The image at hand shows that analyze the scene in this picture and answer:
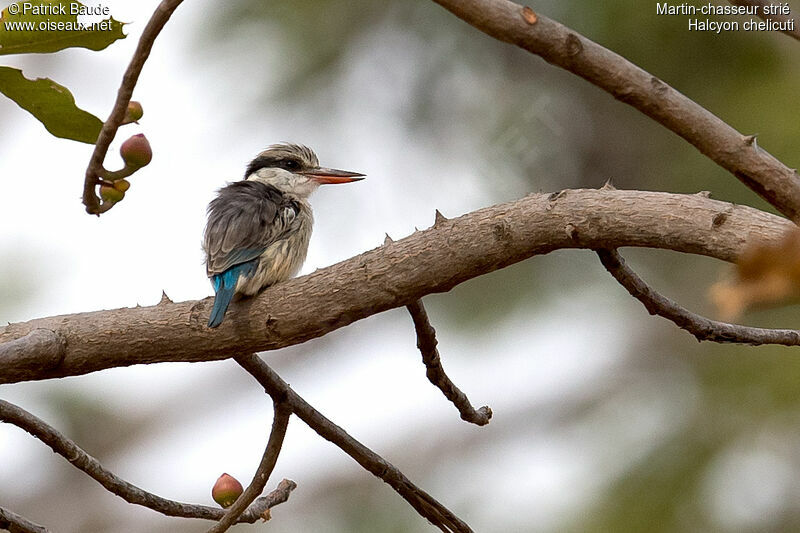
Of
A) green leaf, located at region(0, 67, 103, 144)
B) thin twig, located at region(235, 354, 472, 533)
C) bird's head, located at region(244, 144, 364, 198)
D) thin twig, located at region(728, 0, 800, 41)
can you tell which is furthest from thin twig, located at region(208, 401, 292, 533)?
bird's head, located at region(244, 144, 364, 198)

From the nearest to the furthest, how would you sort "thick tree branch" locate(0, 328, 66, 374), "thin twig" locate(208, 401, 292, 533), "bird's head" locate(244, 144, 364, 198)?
"thick tree branch" locate(0, 328, 66, 374), "thin twig" locate(208, 401, 292, 533), "bird's head" locate(244, 144, 364, 198)

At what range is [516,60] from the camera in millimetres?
5727

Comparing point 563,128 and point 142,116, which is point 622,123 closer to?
point 563,128

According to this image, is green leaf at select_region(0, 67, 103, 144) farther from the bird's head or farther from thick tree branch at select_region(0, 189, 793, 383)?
the bird's head

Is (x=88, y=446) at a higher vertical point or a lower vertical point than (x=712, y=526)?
higher

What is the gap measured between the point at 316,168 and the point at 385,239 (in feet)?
7.04

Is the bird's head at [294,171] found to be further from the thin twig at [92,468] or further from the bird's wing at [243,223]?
the thin twig at [92,468]

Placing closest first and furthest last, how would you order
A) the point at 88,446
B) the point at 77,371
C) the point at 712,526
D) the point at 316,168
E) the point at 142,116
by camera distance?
the point at 142,116 → the point at 77,371 → the point at 316,168 → the point at 712,526 → the point at 88,446

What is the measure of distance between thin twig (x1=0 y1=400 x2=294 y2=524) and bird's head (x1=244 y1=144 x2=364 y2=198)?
175 cm

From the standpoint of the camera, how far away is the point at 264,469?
2.16m

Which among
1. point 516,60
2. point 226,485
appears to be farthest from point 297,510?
point 226,485

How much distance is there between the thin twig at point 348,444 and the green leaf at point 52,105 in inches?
23.3

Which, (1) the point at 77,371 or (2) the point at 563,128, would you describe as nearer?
(1) the point at 77,371

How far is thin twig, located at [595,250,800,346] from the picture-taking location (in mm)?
1964
